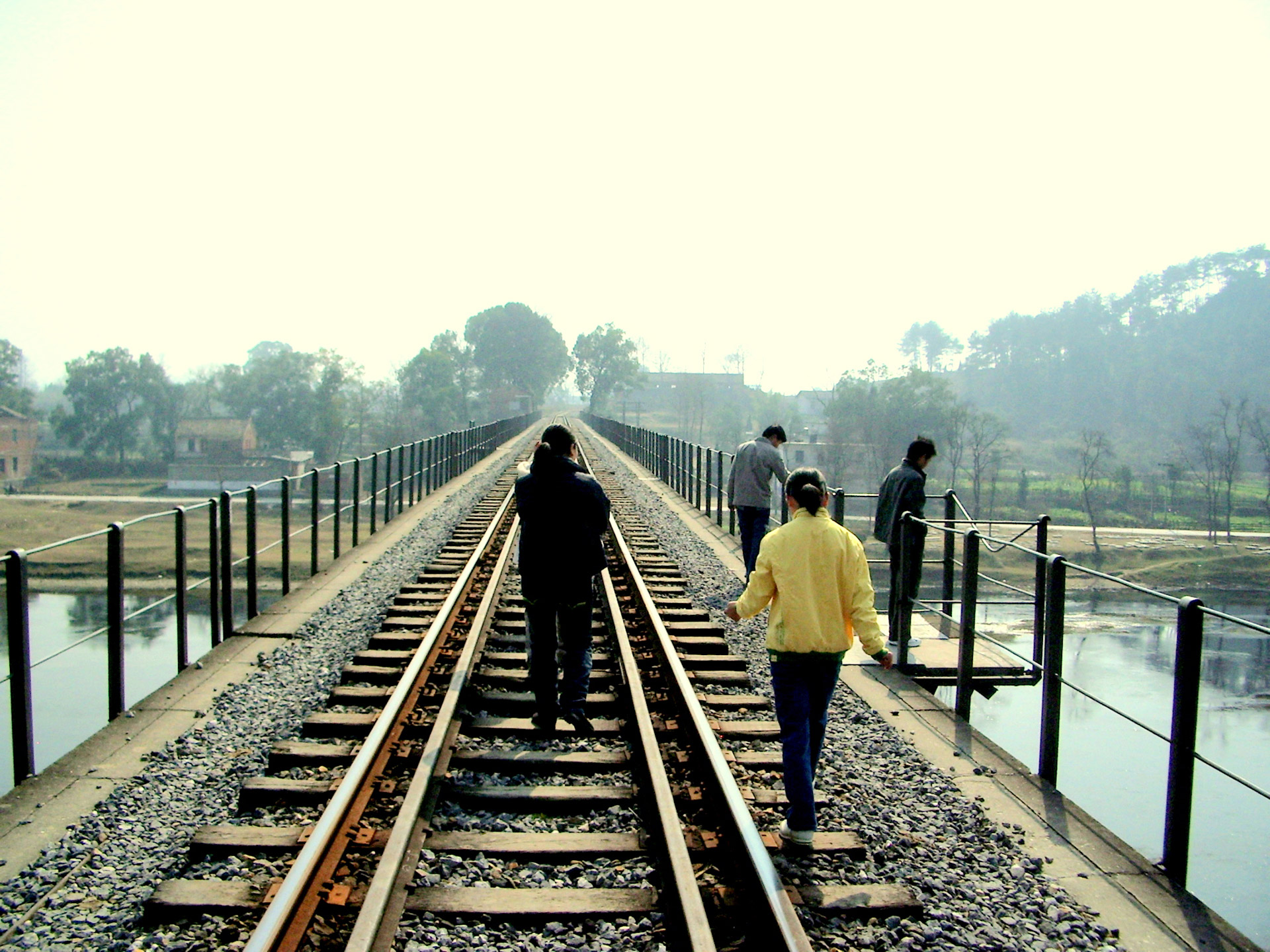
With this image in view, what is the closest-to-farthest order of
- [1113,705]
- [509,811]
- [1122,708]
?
[509,811] → [1113,705] → [1122,708]

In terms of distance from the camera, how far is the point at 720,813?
4.15 m

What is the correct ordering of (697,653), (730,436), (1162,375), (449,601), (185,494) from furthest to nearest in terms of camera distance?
(1162,375) < (730,436) < (185,494) < (449,601) < (697,653)

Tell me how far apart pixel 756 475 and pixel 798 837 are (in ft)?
19.6

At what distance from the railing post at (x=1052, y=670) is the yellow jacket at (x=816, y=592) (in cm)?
150

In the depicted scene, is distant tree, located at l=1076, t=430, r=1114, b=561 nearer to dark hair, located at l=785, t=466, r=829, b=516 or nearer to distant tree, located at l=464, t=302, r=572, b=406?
dark hair, located at l=785, t=466, r=829, b=516

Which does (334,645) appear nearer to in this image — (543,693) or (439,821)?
(543,693)

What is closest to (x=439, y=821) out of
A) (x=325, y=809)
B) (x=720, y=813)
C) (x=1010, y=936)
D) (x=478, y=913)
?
(x=325, y=809)

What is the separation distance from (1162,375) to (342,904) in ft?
454

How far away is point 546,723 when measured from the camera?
5402mm

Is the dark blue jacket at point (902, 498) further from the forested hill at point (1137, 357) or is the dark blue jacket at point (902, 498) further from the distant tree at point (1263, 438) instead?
the forested hill at point (1137, 357)

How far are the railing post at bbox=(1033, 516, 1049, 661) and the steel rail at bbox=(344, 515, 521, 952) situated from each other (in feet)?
12.9

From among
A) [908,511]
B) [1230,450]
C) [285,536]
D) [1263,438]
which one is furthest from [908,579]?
[1263,438]

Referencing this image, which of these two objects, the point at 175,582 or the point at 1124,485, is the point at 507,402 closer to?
the point at 1124,485

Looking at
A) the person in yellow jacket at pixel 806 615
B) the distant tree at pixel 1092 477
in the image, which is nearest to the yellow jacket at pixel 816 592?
the person in yellow jacket at pixel 806 615
